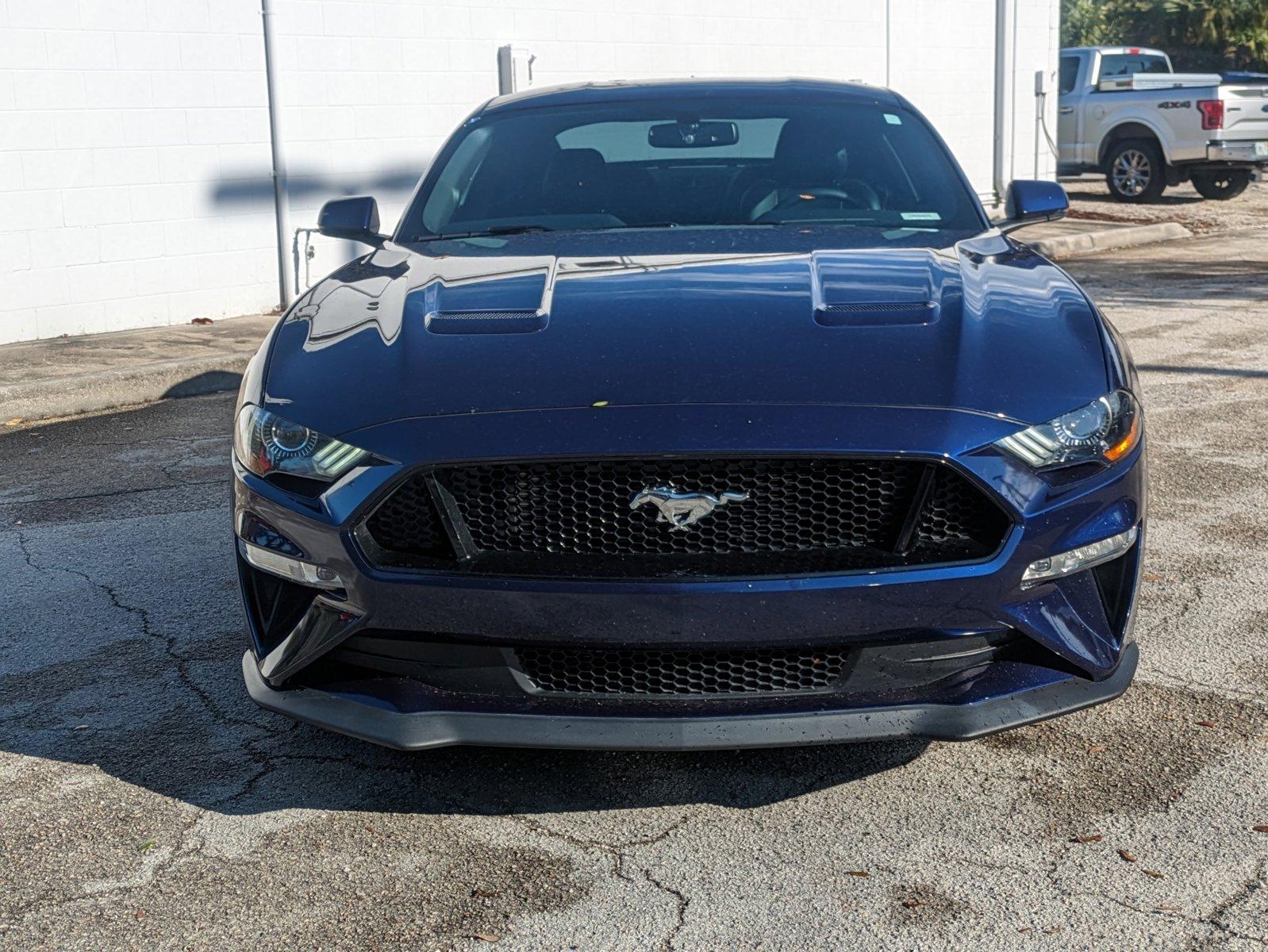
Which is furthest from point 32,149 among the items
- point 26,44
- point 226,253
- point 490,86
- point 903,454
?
point 903,454

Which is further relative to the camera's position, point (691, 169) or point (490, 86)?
point (490, 86)

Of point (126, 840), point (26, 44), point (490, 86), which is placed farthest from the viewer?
point (490, 86)

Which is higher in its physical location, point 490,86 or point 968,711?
point 490,86

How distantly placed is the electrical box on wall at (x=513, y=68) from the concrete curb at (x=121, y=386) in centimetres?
412

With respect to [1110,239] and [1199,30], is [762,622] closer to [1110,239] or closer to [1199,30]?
[1110,239]

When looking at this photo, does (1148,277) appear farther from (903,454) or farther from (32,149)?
(903,454)

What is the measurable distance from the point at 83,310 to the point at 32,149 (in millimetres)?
1020

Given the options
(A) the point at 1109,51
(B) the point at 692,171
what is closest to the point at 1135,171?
(A) the point at 1109,51

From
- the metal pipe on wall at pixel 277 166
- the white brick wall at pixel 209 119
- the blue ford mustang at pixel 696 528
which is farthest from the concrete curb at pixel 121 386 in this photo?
the blue ford mustang at pixel 696 528

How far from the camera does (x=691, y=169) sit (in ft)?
15.3

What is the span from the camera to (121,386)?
25.7ft

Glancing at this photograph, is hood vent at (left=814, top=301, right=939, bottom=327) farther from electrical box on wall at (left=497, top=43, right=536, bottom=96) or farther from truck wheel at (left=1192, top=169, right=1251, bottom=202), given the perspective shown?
truck wheel at (left=1192, top=169, right=1251, bottom=202)

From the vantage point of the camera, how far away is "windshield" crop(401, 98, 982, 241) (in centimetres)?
440

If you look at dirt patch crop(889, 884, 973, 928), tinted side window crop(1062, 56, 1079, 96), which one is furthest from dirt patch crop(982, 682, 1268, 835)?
tinted side window crop(1062, 56, 1079, 96)
